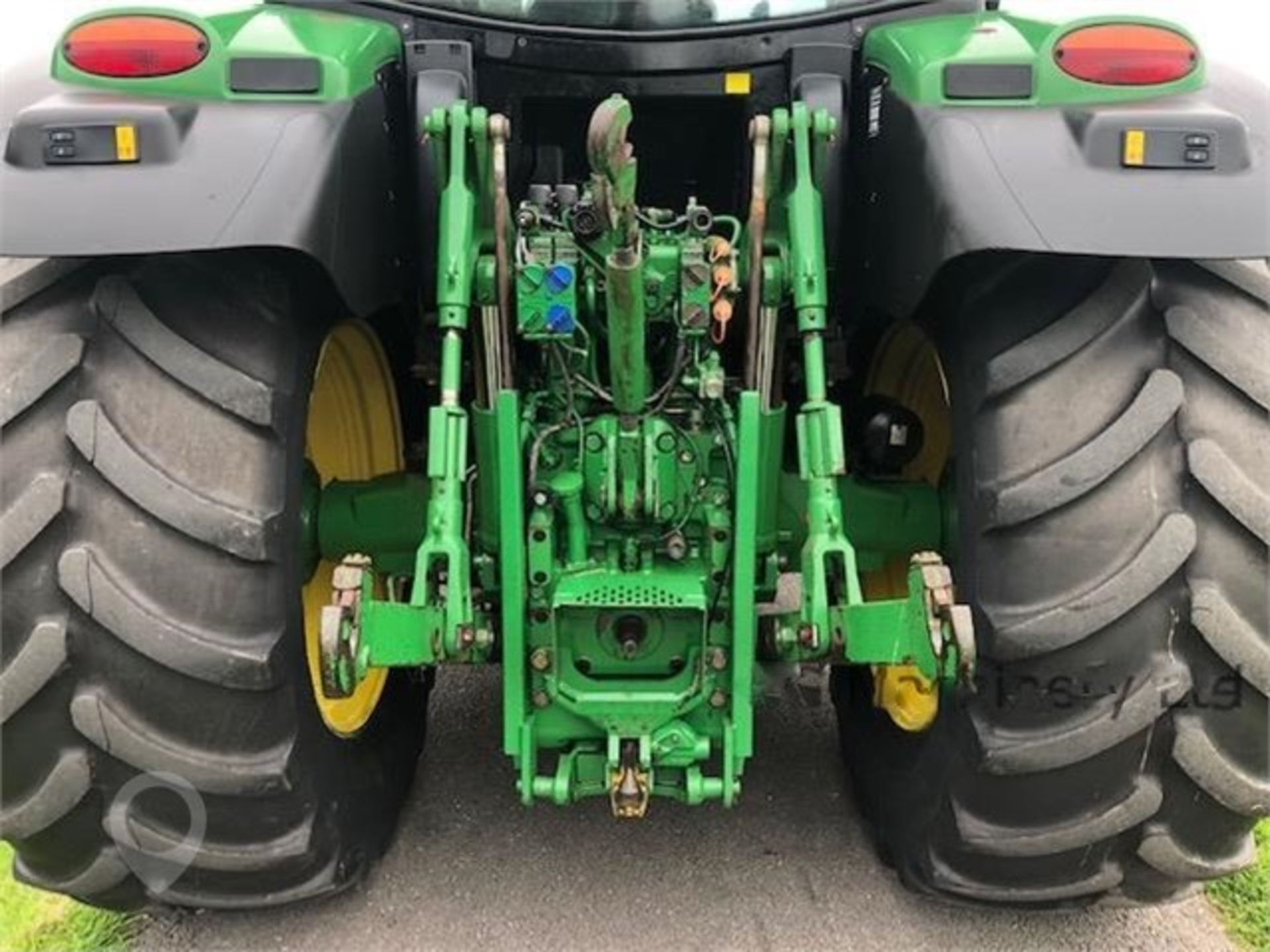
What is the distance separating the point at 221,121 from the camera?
2.14 metres

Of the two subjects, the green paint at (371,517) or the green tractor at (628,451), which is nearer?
the green tractor at (628,451)

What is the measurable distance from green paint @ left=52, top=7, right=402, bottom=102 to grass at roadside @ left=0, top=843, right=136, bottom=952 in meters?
1.65

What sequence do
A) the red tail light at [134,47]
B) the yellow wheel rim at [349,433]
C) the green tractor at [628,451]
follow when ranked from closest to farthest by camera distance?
the green tractor at [628,451]
the red tail light at [134,47]
the yellow wheel rim at [349,433]

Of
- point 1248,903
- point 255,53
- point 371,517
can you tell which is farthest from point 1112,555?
point 255,53

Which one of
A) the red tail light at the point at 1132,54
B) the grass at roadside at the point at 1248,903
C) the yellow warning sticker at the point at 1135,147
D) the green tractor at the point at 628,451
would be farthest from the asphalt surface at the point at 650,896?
the red tail light at the point at 1132,54

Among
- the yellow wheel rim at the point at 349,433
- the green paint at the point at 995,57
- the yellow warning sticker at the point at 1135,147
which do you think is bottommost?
the yellow wheel rim at the point at 349,433

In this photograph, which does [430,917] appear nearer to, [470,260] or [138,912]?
[138,912]

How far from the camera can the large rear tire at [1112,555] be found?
2.10m

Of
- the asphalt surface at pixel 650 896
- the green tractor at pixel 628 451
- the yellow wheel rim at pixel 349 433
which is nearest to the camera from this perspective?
the green tractor at pixel 628 451

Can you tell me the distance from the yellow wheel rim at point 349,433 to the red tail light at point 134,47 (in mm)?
609

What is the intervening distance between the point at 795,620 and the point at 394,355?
4.35 feet

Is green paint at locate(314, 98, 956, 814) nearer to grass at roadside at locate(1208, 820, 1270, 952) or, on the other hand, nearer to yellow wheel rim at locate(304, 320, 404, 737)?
yellow wheel rim at locate(304, 320, 404, 737)

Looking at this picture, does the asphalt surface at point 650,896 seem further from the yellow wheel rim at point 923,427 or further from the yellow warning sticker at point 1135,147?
the yellow warning sticker at point 1135,147

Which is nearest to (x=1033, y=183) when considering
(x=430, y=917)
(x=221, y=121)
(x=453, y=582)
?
(x=453, y=582)
